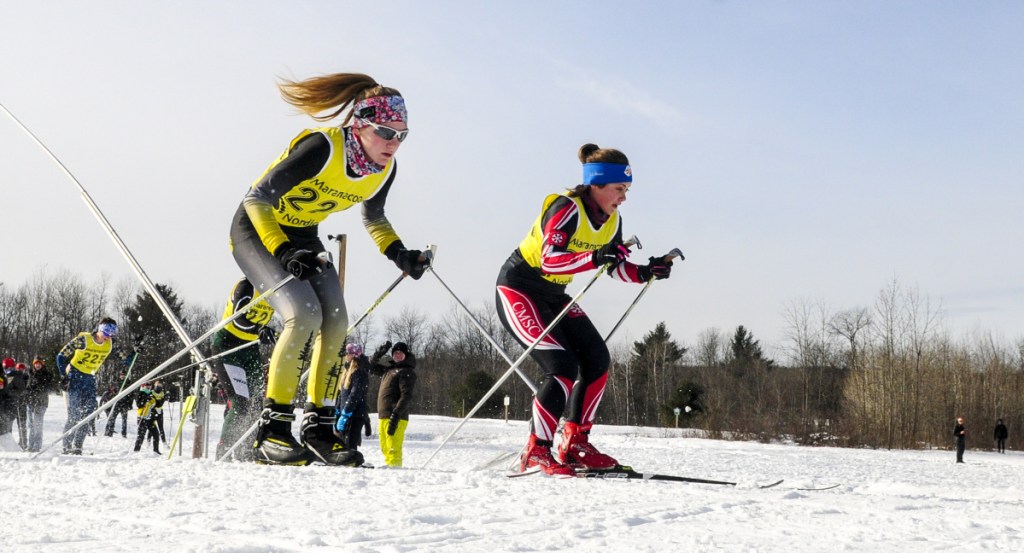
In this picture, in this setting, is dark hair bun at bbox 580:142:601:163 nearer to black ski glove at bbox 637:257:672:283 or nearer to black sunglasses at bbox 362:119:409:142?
black ski glove at bbox 637:257:672:283

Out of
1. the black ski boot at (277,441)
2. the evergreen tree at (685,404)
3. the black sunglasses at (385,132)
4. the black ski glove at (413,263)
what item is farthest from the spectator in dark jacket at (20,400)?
the evergreen tree at (685,404)

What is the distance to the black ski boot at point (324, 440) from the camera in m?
3.78

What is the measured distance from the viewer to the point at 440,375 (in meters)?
62.2

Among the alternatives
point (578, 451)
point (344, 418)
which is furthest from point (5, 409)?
point (578, 451)

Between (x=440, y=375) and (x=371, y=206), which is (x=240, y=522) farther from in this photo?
(x=440, y=375)

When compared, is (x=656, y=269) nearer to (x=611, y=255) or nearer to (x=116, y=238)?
(x=611, y=255)

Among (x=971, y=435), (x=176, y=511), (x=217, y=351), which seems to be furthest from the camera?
(x=971, y=435)

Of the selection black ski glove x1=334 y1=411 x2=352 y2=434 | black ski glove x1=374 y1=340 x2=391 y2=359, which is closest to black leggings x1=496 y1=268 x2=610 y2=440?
black ski glove x1=334 y1=411 x2=352 y2=434

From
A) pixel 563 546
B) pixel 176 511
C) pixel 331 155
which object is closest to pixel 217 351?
pixel 331 155

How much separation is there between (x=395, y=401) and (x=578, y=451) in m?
5.86

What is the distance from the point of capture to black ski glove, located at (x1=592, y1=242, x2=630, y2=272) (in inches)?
181

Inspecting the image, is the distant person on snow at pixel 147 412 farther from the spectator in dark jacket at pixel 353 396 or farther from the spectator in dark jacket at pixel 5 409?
the spectator in dark jacket at pixel 353 396

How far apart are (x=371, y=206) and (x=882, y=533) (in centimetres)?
330

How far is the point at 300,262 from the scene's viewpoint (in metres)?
3.64
